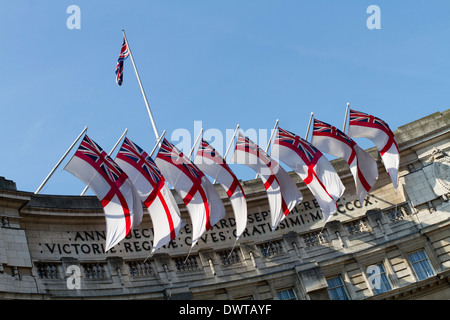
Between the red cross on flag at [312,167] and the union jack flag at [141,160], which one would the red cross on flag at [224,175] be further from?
the red cross on flag at [312,167]

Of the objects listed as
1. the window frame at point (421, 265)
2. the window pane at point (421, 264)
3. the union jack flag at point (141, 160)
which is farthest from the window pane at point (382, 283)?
the union jack flag at point (141, 160)

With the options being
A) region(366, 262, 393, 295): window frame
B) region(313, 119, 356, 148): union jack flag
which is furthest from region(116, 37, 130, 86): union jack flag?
region(366, 262, 393, 295): window frame

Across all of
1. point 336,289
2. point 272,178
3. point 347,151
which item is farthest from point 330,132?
point 336,289

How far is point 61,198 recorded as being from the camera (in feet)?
109

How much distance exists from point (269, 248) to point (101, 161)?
11974 millimetres

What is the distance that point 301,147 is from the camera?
3575 cm

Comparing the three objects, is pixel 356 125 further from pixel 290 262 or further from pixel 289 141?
pixel 290 262

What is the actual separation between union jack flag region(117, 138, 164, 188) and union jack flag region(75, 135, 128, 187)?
114cm

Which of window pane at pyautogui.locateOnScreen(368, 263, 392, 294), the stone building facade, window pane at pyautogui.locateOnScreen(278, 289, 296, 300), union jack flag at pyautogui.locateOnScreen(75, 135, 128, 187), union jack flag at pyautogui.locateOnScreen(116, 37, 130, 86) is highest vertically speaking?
union jack flag at pyautogui.locateOnScreen(116, 37, 130, 86)

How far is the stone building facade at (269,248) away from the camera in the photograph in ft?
101

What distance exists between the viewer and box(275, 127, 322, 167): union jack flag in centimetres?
3553

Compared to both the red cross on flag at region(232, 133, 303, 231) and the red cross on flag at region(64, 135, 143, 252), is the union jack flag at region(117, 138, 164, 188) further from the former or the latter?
the red cross on flag at region(232, 133, 303, 231)

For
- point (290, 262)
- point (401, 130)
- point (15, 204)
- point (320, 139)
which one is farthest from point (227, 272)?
point (401, 130)

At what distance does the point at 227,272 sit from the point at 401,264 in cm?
1017
